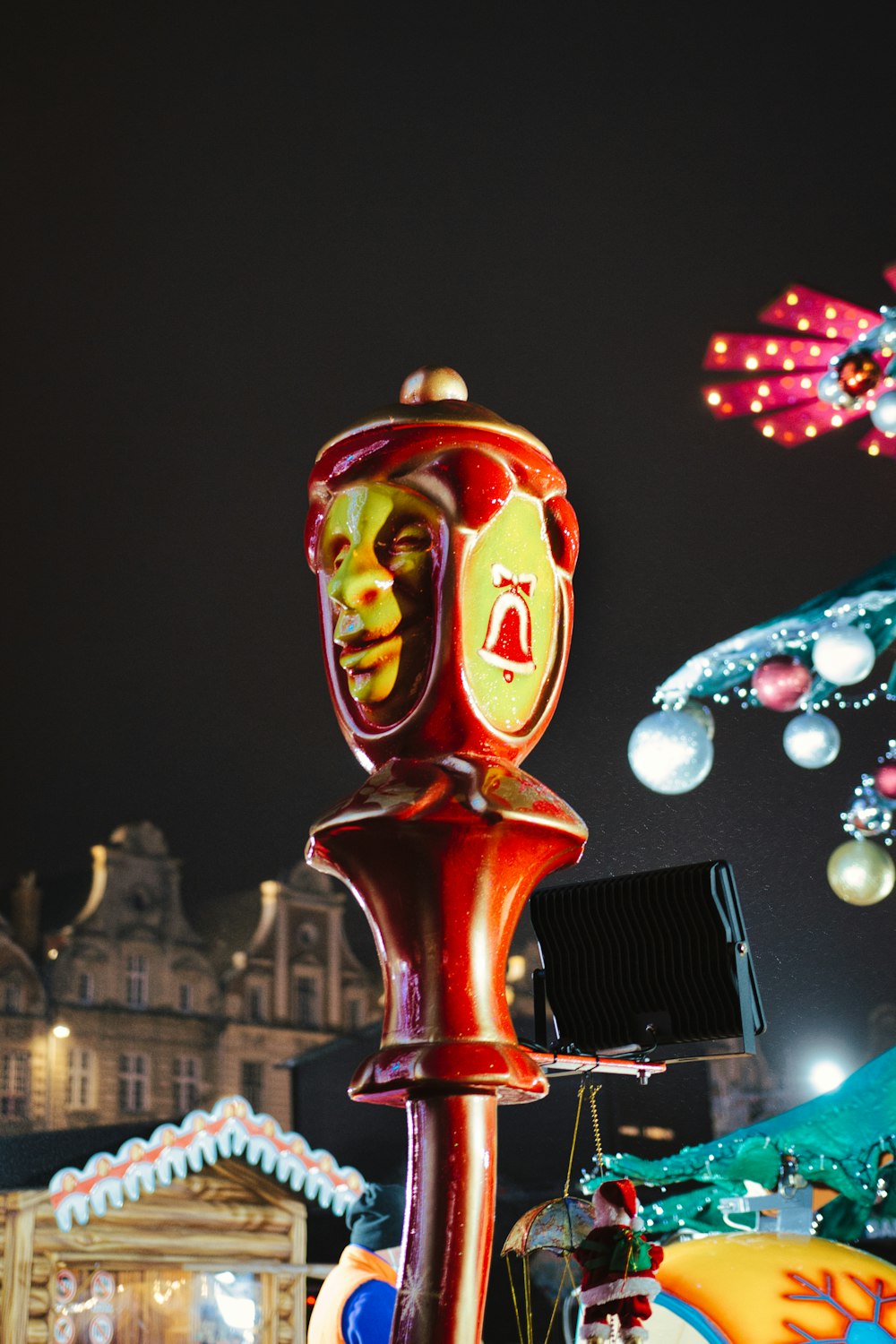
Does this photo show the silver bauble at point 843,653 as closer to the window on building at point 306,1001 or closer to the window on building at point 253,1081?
the window on building at point 306,1001

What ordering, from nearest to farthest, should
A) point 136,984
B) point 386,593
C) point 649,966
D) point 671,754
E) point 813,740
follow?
1. point 386,593
2. point 649,966
3. point 671,754
4. point 813,740
5. point 136,984

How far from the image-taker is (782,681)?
6.83 ft

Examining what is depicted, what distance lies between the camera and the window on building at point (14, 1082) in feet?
7.14

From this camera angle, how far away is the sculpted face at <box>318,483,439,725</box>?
96 centimetres

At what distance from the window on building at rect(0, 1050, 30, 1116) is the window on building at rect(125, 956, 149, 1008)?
21 centimetres

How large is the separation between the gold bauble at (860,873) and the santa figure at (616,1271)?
1057mm

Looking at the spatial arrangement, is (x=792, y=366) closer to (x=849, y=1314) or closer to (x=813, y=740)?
(x=813, y=740)

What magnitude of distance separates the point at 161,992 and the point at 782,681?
118cm

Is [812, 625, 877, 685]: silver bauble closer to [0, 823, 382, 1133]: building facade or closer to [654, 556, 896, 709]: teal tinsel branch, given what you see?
[654, 556, 896, 709]: teal tinsel branch

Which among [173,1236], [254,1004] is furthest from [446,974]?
[254,1004]

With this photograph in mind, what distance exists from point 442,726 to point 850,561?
57.6 inches

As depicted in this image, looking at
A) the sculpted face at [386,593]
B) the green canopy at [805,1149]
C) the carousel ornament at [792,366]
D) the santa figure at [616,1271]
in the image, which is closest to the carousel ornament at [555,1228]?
the santa figure at [616,1271]

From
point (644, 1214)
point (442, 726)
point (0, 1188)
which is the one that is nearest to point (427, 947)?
point (442, 726)

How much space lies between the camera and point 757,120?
230 centimetres
